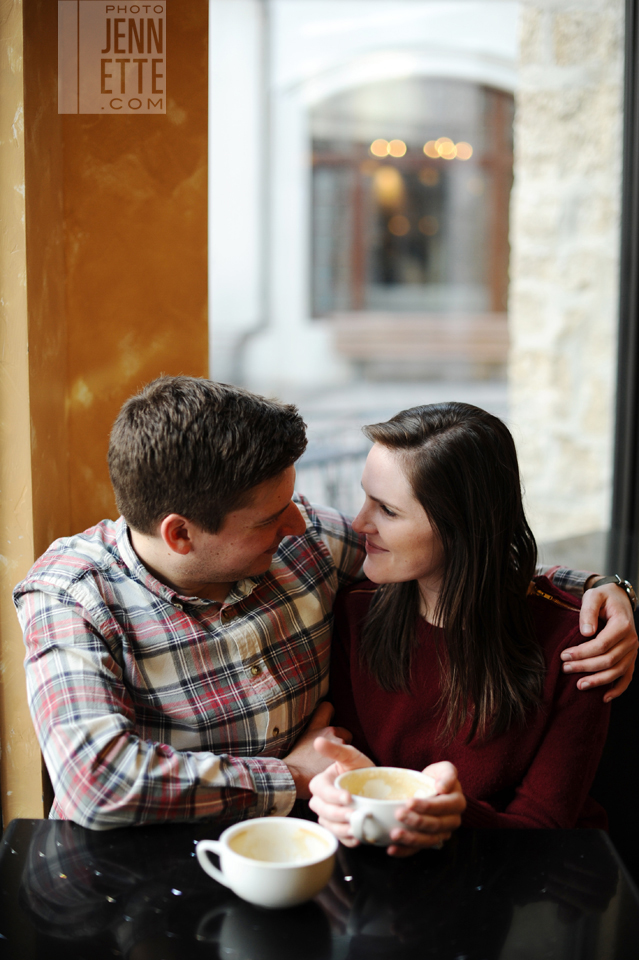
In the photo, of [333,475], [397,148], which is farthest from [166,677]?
[397,148]

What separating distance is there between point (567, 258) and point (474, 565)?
86.7 inches

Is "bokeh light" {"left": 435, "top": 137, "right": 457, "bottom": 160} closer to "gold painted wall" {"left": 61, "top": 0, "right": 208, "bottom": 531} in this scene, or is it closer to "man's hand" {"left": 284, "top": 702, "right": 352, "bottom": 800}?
"gold painted wall" {"left": 61, "top": 0, "right": 208, "bottom": 531}

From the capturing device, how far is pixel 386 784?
35.8 inches

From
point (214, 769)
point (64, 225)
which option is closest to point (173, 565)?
point (214, 769)

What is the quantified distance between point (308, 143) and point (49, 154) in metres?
7.47

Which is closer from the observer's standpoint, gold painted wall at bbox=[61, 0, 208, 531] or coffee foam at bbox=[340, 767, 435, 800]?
coffee foam at bbox=[340, 767, 435, 800]

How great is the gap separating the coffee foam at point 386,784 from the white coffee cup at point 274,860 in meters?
0.10

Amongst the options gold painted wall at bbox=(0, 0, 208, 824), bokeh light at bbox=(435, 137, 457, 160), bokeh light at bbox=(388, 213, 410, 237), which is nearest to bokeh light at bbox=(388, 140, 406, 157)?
bokeh light at bbox=(435, 137, 457, 160)

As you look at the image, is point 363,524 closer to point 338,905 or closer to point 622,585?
point 622,585

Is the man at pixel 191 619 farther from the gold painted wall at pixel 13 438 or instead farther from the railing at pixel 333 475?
the railing at pixel 333 475

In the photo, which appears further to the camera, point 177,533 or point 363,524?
point 363,524

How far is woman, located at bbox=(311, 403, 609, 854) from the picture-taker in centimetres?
115

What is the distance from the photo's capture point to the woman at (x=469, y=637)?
1146 mm

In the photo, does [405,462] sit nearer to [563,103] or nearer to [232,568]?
[232,568]
